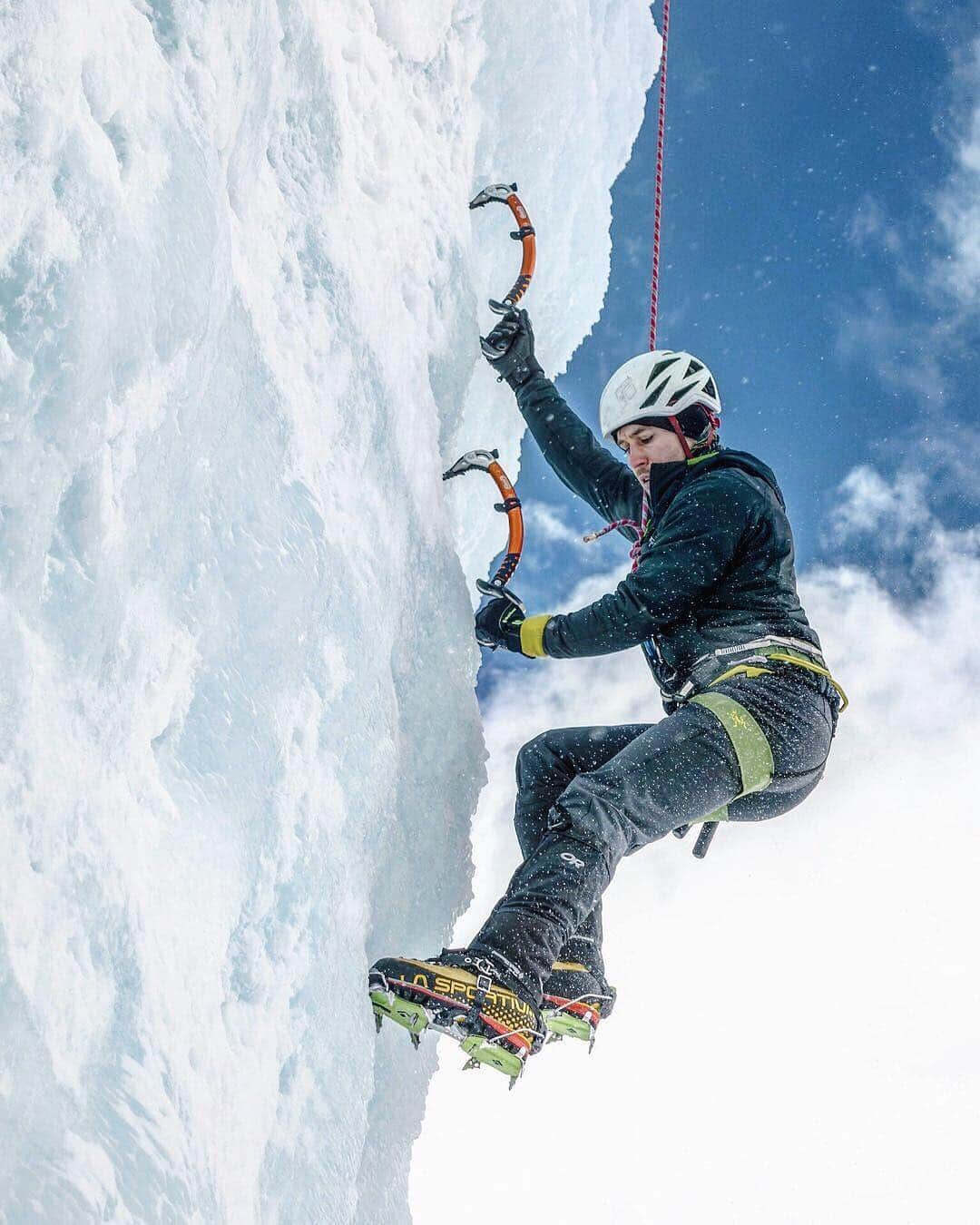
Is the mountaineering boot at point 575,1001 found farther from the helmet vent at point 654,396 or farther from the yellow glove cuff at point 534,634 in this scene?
the helmet vent at point 654,396

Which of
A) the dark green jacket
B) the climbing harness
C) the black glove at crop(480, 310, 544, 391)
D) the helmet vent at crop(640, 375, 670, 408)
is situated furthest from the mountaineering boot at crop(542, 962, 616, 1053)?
the black glove at crop(480, 310, 544, 391)

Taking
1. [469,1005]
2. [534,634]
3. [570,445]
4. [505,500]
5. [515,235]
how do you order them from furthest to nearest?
1. [515,235]
2. [570,445]
3. [505,500]
4. [534,634]
5. [469,1005]

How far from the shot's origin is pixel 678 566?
129 inches

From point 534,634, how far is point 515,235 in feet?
6.99

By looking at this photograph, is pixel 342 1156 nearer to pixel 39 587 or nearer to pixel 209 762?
pixel 209 762

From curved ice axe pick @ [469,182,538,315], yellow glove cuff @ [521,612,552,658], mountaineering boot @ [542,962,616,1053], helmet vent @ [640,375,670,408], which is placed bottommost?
mountaineering boot @ [542,962,616,1053]

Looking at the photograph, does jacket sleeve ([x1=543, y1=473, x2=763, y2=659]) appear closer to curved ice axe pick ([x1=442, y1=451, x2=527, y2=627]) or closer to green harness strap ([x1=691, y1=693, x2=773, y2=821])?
green harness strap ([x1=691, y1=693, x2=773, y2=821])

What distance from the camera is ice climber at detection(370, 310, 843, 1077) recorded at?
258cm

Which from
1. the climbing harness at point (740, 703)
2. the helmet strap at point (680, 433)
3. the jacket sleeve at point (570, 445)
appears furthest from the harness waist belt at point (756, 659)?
the jacket sleeve at point (570, 445)

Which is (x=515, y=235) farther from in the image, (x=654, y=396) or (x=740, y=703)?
(x=740, y=703)

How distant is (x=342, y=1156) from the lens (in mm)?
3330

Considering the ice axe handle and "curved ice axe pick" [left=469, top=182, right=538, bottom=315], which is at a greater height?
"curved ice axe pick" [left=469, top=182, right=538, bottom=315]

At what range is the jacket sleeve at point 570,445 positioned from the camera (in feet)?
15.1

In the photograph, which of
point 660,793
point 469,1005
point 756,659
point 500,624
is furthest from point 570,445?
point 469,1005
